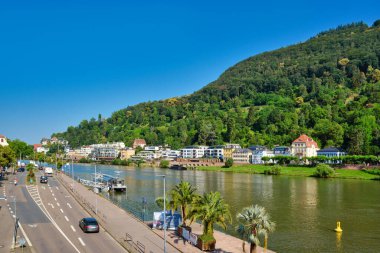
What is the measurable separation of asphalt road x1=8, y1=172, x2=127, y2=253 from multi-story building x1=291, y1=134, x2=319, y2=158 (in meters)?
130

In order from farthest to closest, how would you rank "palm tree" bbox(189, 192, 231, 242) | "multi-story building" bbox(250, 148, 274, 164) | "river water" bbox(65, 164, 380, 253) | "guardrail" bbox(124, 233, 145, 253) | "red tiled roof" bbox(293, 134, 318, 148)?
"multi-story building" bbox(250, 148, 274, 164) → "red tiled roof" bbox(293, 134, 318, 148) → "river water" bbox(65, 164, 380, 253) → "palm tree" bbox(189, 192, 231, 242) → "guardrail" bbox(124, 233, 145, 253)

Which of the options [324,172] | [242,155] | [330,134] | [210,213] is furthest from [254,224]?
[330,134]

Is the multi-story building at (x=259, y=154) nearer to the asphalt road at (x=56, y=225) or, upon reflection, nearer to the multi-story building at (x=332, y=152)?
the multi-story building at (x=332, y=152)

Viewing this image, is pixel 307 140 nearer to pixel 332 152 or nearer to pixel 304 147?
pixel 304 147

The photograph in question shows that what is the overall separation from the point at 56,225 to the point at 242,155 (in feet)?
501

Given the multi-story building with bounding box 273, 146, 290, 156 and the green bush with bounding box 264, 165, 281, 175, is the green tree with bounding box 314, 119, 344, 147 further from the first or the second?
the green bush with bounding box 264, 165, 281, 175

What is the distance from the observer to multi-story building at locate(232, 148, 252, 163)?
616ft

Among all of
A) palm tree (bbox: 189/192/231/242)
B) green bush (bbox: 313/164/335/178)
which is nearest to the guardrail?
palm tree (bbox: 189/192/231/242)

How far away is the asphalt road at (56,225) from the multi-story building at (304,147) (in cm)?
12956

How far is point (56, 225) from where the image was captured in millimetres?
42438

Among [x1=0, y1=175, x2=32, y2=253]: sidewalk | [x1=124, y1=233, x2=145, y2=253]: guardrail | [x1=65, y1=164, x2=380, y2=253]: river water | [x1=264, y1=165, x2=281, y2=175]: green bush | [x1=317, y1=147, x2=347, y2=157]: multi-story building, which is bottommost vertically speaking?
[x1=65, y1=164, x2=380, y2=253]: river water

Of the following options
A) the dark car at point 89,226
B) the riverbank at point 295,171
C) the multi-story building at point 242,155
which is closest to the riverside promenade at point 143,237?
the dark car at point 89,226

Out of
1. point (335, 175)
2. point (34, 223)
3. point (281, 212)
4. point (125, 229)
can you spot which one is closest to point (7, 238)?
point (34, 223)

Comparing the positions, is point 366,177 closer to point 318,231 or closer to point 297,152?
point 297,152
